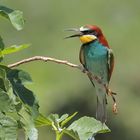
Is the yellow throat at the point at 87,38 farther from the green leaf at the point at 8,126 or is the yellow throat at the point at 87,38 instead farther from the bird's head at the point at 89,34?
the green leaf at the point at 8,126

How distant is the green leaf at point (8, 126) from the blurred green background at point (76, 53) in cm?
411

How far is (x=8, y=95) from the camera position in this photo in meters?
1.06

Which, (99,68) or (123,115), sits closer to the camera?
(99,68)

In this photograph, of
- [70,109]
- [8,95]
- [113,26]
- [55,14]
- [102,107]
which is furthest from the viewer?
[55,14]

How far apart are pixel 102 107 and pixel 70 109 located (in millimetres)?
3429

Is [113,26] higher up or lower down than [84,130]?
lower down

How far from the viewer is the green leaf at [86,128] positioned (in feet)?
3.74

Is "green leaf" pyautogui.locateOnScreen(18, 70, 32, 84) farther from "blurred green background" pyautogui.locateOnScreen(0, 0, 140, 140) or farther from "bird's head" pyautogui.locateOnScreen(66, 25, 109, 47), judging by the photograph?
"blurred green background" pyautogui.locateOnScreen(0, 0, 140, 140)

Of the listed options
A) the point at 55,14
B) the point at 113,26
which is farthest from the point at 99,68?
the point at 55,14

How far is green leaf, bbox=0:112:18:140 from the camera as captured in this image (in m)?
1.02

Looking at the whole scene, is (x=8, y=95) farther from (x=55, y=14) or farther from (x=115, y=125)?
(x=55, y=14)

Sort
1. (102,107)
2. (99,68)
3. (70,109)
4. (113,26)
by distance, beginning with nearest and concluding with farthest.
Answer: (102,107)
(99,68)
(70,109)
(113,26)

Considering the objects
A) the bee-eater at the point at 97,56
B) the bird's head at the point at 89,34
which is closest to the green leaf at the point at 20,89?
the bird's head at the point at 89,34

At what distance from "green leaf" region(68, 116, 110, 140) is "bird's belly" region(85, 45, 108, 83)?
126 cm
